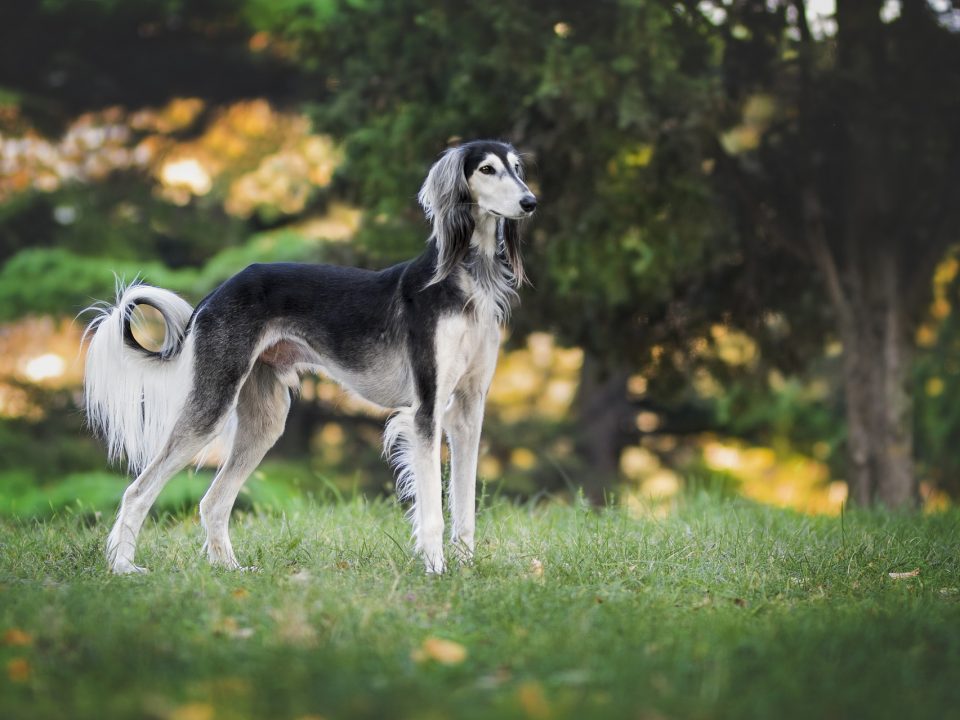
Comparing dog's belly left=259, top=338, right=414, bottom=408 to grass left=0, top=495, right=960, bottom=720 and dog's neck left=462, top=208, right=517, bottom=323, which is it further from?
grass left=0, top=495, right=960, bottom=720

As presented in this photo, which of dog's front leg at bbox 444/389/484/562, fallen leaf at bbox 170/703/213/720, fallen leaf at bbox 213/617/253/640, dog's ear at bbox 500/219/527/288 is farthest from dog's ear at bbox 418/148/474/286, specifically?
fallen leaf at bbox 170/703/213/720

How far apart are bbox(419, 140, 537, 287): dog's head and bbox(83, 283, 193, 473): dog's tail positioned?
4.78 feet

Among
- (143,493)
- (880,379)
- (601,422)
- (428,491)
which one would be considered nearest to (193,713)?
(428,491)

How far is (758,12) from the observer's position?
10484mm

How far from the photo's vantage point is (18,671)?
355 centimetres

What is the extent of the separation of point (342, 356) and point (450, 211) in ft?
3.00

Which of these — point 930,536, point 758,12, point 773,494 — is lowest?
point 773,494

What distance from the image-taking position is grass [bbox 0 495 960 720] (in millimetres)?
3328

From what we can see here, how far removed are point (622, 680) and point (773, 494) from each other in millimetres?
17977

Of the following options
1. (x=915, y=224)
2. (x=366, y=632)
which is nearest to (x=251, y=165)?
(x=915, y=224)

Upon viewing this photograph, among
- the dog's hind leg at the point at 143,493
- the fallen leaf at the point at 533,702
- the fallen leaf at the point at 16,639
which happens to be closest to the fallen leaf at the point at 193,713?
the fallen leaf at the point at 533,702

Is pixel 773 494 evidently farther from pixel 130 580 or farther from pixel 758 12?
pixel 130 580

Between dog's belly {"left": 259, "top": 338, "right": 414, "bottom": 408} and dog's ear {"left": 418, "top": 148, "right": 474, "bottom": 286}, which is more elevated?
dog's ear {"left": 418, "top": 148, "right": 474, "bottom": 286}

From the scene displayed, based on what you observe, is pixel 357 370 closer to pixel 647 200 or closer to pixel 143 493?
pixel 143 493
